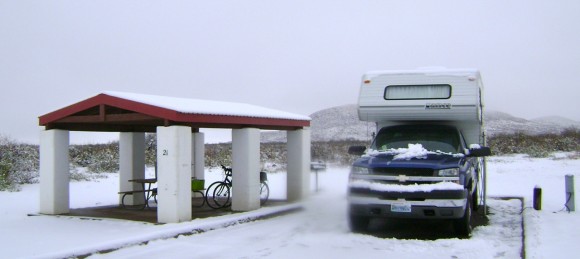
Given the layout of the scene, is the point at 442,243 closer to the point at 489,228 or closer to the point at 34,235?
the point at 489,228

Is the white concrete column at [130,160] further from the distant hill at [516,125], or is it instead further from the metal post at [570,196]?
the distant hill at [516,125]

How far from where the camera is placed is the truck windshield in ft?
36.4

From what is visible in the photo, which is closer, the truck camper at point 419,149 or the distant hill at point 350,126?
the truck camper at point 419,149

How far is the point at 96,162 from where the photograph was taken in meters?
31.2

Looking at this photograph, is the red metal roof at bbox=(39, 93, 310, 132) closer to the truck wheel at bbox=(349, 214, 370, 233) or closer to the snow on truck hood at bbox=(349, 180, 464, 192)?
the truck wheel at bbox=(349, 214, 370, 233)

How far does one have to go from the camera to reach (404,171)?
394 inches

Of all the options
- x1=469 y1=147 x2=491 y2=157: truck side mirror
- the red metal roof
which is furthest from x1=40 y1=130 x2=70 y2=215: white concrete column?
x1=469 y1=147 x2=491 y2=157: truck side mirror

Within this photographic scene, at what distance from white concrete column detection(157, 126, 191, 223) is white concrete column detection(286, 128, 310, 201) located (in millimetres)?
4738

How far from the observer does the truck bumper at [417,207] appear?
9648 millimetres

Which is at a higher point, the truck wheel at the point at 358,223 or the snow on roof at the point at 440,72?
the snow on roof at the point at 440,72

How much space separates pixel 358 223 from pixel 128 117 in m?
5.39

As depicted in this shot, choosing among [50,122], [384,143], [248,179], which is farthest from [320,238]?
[50,122]

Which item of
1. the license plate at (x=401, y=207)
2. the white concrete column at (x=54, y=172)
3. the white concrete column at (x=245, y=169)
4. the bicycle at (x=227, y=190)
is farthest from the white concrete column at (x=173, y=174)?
the license plate at (x=401, y=207)

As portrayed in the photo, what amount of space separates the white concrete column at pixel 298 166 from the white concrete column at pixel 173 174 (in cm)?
474
